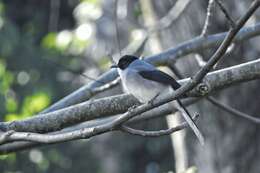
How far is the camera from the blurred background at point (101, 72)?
21.9 ft

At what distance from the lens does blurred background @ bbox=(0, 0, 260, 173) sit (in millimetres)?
6676

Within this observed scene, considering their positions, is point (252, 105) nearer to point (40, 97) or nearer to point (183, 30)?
point (183, 30)

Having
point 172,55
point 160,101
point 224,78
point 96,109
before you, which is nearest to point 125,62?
point 172,55

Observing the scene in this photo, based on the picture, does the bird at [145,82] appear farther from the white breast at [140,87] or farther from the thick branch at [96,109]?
the thick branch at [96,109]

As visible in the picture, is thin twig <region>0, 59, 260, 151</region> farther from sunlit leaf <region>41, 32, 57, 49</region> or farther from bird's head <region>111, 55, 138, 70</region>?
sunlit leaf <region>41, 32, 57, 49</region>

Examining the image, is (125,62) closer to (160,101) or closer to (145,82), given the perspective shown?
(145,82)

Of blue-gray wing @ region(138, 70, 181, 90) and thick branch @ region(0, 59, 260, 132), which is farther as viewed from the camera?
blue-gray wing @ region(138, 70, 181, 90)

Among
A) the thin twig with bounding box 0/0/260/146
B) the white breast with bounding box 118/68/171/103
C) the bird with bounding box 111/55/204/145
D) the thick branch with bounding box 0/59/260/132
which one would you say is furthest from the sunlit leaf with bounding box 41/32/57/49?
the thin twig with bounding box 0/0/260/146

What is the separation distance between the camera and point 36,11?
1248 centimetres

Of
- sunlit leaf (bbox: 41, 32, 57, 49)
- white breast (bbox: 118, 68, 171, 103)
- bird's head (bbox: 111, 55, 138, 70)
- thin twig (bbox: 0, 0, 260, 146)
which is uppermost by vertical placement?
sunlit leaf (bbox: 41, 32, 57, 49)

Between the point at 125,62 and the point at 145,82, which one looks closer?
the point at 145,82

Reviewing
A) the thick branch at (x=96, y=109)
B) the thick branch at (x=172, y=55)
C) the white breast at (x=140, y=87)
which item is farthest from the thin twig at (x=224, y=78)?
the thick branch at (x=172, y=55)

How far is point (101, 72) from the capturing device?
388 inches

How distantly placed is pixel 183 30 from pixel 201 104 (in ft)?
2.35
